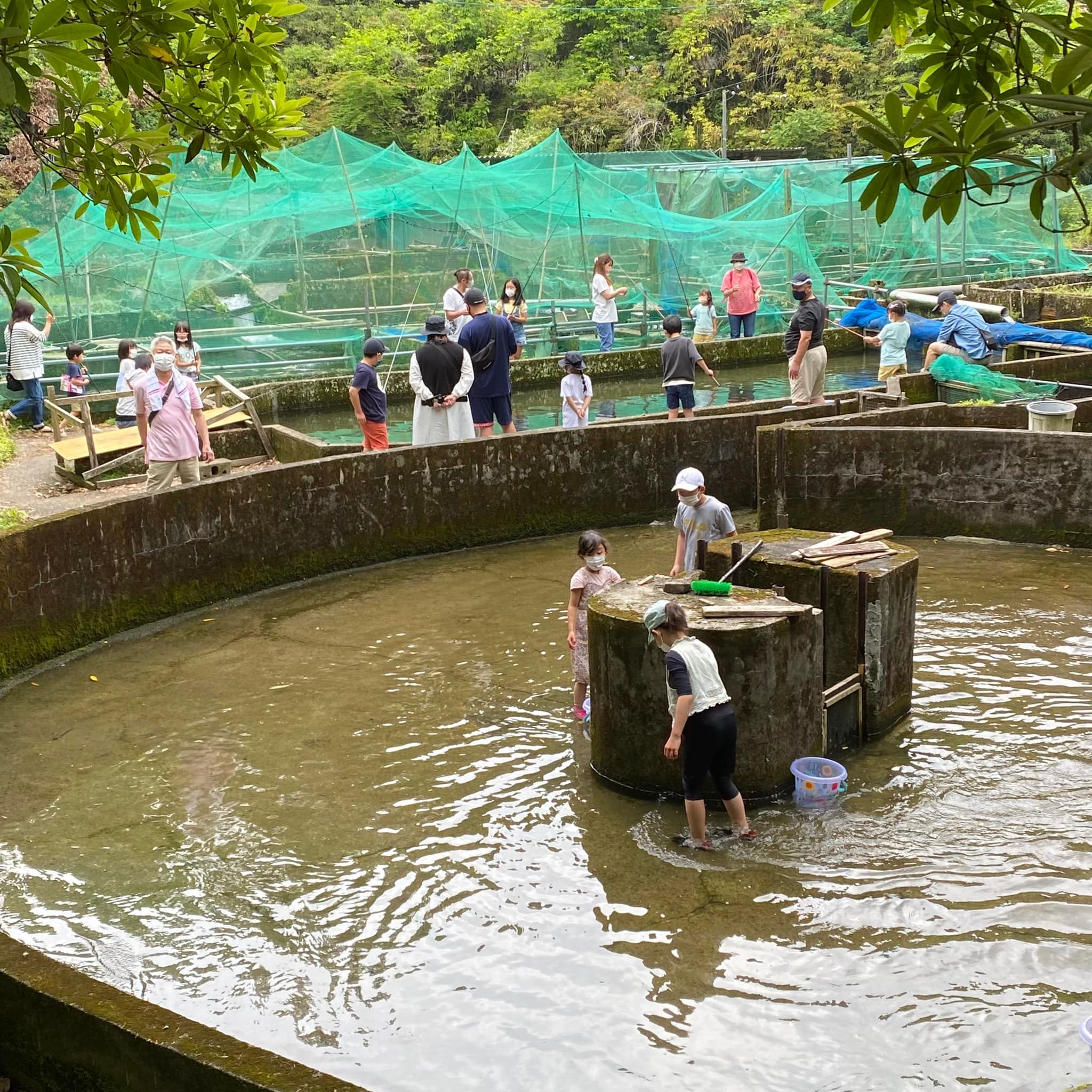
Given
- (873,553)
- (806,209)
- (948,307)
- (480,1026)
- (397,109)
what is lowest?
(480,1026)

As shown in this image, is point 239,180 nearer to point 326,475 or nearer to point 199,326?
point 199,326

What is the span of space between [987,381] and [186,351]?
10507mm

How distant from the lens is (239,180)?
21.9 meters

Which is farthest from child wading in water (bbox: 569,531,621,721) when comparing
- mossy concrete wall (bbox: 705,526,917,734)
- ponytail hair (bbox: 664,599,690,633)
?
ponytail hair (bbox: 664,599,690,633)

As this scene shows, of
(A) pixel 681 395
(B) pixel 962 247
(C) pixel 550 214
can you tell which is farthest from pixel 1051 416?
(B) pixel 962 247

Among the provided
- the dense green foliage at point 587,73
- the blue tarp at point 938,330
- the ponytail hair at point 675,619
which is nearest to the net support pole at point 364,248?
the blue tarp at point 938,330

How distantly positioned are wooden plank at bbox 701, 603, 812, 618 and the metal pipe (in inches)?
677

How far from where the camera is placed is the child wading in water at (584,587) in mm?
8172

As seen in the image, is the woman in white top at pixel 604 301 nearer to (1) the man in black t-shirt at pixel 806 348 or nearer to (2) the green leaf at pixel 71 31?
(1) the man in black t-shirt at pixel 806 348

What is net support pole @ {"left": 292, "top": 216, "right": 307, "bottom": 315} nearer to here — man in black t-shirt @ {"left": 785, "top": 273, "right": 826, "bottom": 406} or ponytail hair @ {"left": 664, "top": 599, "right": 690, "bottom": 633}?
man in black t-shirt @ {"left": 785, "top": 273, "right": 826, "bottom": 406}

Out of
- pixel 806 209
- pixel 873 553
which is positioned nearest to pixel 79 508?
pixel 873 553

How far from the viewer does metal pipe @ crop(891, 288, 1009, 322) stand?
76.2 feet

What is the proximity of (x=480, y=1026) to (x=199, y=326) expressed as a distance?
16.3m

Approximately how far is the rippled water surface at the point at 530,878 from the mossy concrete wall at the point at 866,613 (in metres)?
0.31
